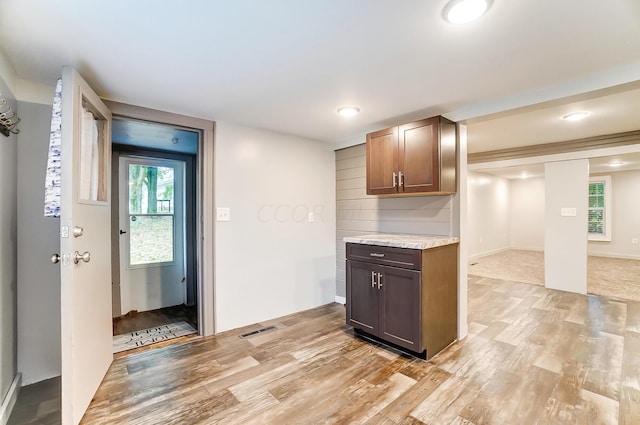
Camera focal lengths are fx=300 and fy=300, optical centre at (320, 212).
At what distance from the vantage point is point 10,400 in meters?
1.83

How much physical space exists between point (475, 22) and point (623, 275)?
21.4 ft

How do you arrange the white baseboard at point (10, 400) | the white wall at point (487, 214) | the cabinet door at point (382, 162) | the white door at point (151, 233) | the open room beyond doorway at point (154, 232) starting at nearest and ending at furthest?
the white baseboard at point (10, 400) → the cabinet door at point (382, 162) → the open room beyond doorway at point (154, 232) → the white door at point (151, 233) → the white wall at point (487, 214)

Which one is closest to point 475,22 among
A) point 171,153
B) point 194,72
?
point 194,72

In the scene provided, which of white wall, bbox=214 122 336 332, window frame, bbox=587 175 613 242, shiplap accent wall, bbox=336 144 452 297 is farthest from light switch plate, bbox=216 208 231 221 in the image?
Result: window frame, bbox=587 175 613 242

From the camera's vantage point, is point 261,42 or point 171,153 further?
point 171,153

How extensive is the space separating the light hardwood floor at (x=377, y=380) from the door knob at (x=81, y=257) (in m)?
0.92

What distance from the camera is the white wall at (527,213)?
8234 millimetres

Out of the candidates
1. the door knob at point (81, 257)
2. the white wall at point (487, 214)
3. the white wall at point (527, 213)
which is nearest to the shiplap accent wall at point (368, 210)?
the door knob at point (81, 257)

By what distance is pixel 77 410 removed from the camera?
1.67 meters

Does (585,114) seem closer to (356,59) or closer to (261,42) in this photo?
(356,59)

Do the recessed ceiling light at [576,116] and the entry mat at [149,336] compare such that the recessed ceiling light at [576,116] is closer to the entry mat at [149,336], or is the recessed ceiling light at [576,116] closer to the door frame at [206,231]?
the door frame at [206,231]

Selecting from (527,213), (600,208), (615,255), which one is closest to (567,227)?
(600,208)

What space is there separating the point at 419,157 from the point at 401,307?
131 cm

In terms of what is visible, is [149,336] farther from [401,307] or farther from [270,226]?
[401,307]
